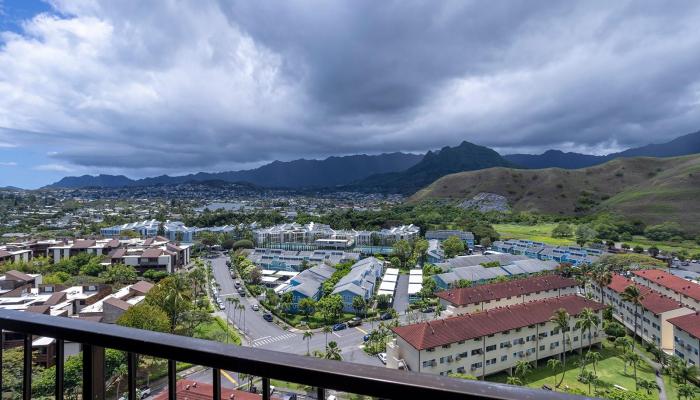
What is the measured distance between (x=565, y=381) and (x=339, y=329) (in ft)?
31.3

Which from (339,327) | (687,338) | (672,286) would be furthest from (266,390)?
(672,286)

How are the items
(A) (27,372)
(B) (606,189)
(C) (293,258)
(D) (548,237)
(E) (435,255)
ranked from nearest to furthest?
(A) (27,372) → (C) (293,258) → (E) (435,255) → (D) (548,237) → (B) (606,189)

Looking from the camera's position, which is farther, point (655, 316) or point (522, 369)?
point (655, 316)

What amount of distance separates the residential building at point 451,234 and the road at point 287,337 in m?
24.9

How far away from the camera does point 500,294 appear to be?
19719 mm

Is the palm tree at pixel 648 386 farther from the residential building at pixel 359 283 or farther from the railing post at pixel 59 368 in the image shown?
the railing post at pixel 59 368

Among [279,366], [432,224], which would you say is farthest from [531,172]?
[279,366]

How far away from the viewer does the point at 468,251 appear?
1499 inches

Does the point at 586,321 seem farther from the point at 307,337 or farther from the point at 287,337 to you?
the point at 287,337

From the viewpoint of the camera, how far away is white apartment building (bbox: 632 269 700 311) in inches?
766

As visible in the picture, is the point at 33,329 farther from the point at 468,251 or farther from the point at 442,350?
the point at 468,251

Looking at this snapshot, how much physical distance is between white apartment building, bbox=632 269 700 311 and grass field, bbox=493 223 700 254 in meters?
16.6

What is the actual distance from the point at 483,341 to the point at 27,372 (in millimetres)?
14793

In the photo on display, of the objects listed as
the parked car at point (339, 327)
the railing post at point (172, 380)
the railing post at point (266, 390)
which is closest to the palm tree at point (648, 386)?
the parked car at point (339, 327)
